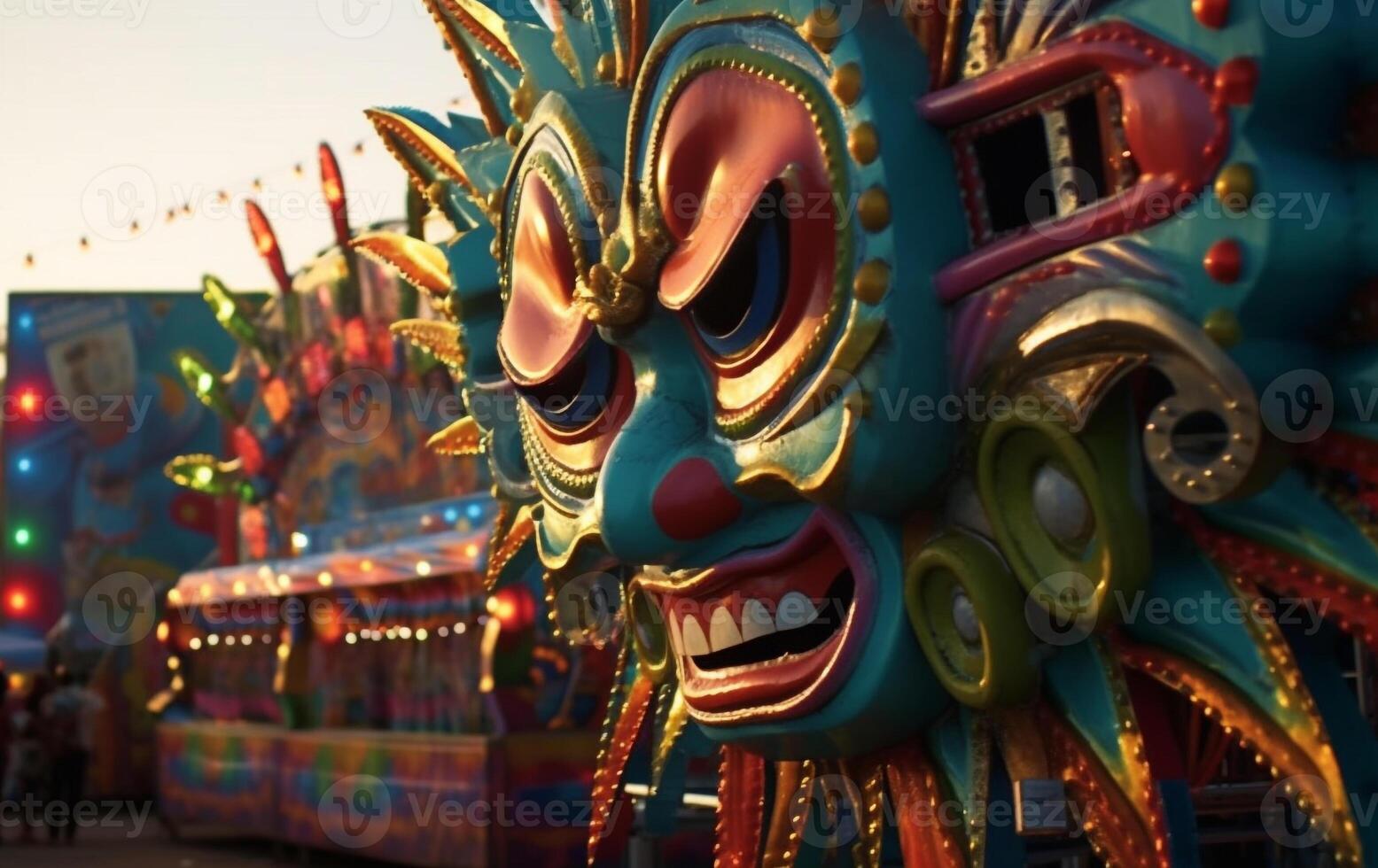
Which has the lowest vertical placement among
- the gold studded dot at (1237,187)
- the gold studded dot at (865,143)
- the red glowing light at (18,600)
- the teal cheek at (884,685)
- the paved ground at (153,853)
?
the paved ground at (153,853)

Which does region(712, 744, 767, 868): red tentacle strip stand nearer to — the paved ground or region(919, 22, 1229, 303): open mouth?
region(919, 22, 1229, 303): open mouth

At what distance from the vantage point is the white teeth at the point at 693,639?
14.3ft

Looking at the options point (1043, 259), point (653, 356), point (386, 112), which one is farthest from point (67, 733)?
point (1043, 259)

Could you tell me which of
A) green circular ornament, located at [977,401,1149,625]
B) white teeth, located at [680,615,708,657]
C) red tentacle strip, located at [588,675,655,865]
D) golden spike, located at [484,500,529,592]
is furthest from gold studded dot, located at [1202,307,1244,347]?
golden spike, located at [484,500,529,592]

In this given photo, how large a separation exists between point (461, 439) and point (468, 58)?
112 centimetres

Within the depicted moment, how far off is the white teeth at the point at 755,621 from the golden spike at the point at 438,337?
1.54m

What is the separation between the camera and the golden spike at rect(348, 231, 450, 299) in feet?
18.1

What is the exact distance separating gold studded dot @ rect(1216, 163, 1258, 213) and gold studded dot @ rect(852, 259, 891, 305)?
73 centimetres

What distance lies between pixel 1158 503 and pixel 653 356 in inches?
52.5

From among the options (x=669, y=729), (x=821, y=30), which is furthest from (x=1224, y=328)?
(x=669, y=729)

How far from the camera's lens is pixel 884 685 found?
12.5 feet

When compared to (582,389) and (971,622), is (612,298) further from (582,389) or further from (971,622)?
(971,622)

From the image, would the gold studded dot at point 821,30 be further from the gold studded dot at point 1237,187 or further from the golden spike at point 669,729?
the golden spike at point 669,729

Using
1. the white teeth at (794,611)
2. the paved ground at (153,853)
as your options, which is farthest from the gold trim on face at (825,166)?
the paved ground at (153,853)
